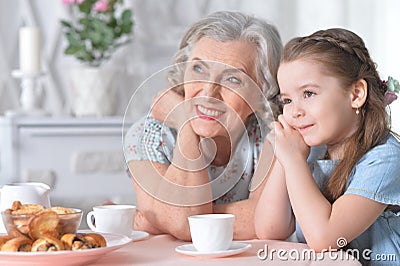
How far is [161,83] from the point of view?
1402 millimetres

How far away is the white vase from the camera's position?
2.46 meters

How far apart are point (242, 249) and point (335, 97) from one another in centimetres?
34

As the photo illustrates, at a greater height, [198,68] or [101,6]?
[101,6]

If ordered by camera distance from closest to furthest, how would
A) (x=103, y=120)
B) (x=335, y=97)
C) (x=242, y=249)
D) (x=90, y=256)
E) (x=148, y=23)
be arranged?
(x=90, y=256) → (x=242, y=249) → (x=335, y=97) → (x=103, y=120) → (x=148, y=23)

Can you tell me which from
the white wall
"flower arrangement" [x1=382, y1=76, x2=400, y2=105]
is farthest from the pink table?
the white wall

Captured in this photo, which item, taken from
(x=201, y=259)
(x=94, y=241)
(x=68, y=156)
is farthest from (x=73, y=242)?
(x=68, y=156)

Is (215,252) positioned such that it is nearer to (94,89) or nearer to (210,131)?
(210,131)

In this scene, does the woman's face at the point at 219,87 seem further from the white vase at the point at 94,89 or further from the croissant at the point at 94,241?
the white vase at the point at 94,89

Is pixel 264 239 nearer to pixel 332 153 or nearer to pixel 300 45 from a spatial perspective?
pixel 332 153

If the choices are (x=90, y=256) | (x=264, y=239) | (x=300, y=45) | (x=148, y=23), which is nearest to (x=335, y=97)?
(x=300, y=45)

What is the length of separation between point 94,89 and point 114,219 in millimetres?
1364

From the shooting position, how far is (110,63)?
266 cm

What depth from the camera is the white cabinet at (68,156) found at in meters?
2.34

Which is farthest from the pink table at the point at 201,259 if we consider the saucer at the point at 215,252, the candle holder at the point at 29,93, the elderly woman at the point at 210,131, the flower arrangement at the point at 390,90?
the candle holder at the point at 29,93
